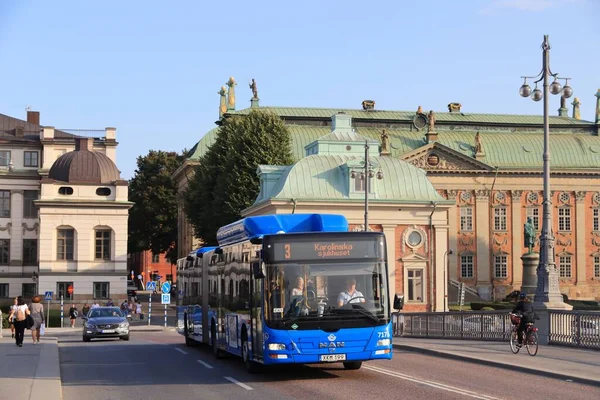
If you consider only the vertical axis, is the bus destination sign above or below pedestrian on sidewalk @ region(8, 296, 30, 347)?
above

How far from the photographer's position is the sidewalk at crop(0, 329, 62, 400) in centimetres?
1719

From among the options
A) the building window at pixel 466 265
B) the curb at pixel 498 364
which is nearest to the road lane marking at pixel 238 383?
the curb at pixel 498 364

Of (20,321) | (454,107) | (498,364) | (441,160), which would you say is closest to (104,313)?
(20,321)

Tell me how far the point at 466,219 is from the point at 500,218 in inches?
124

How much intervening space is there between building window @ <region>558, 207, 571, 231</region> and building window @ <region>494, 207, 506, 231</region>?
15.7ft

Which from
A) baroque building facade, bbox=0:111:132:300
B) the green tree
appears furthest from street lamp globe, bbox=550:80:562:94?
the green tree

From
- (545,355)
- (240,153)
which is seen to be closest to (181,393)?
(545,355)

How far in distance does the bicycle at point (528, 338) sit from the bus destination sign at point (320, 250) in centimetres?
695

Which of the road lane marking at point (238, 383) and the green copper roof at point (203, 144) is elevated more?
the green copper roof at point (203, 144)

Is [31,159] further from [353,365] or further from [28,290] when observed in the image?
[353,365]

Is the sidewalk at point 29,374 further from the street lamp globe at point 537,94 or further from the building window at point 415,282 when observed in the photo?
the building window at point 415,282

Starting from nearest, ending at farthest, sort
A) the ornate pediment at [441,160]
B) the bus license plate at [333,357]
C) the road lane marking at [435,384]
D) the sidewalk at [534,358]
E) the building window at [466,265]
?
1. the road lane marking at [435,384]
2. the bus license plate at [333,357]
3. the sidewalk at [534,358]
4. the ornate pediment at [441,160]
5. the building window at [466,265]

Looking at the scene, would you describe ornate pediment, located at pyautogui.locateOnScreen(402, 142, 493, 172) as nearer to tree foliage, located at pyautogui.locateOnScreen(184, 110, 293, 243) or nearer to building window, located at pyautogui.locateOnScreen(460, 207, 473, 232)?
building window, located at pyautogui.locateOnScreen(460, 207, 473, 232)

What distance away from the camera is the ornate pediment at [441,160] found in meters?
90.6
